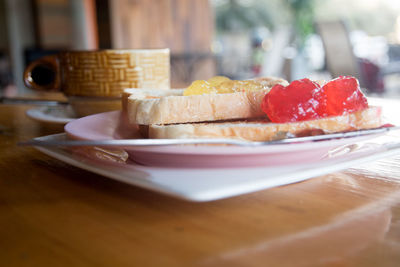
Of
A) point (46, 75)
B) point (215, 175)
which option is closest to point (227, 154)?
point (215, 175)

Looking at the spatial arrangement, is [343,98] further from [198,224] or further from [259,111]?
[198,224]

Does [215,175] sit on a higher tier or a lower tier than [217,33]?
lower

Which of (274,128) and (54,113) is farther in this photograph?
(54,113)

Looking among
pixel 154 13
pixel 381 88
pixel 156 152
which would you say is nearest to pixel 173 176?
pixel 156 152

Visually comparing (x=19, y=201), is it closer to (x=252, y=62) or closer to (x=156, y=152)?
(x=156, y=152)

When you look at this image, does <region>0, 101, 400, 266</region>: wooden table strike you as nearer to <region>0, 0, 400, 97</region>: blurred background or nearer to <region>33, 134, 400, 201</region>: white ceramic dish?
<region>33, 134, 400, 201</region>: white ceramic dish

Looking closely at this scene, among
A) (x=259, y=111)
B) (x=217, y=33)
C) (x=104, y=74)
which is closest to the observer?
(x=259, y=111)

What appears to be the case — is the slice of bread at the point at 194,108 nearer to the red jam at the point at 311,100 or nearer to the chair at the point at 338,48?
the red jam at the point at 311,100
